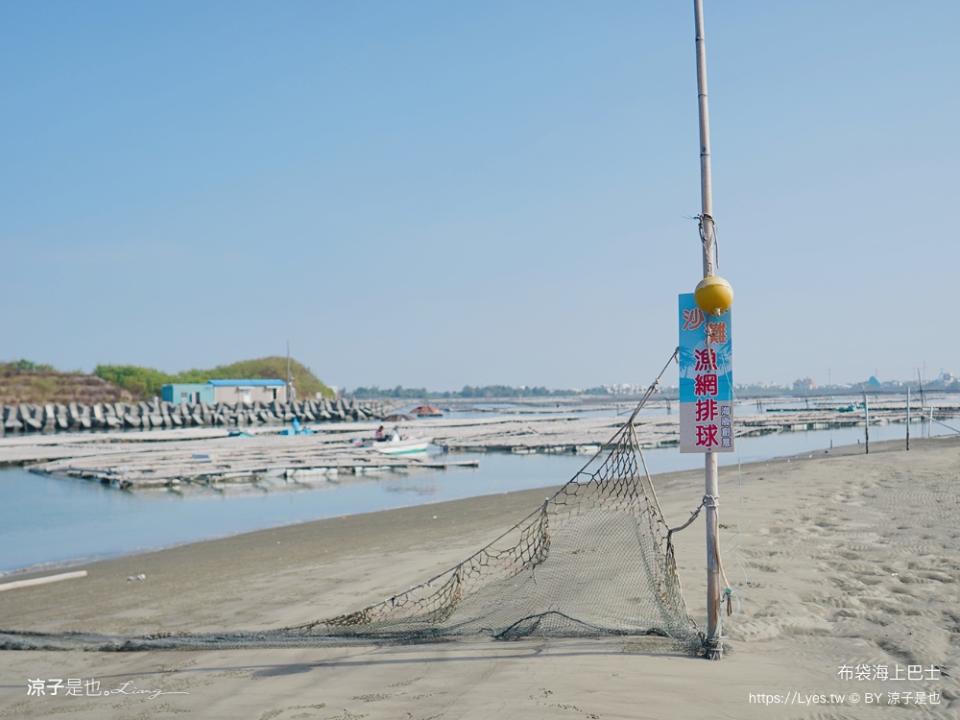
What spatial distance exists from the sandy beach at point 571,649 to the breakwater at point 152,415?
63879 millimetres

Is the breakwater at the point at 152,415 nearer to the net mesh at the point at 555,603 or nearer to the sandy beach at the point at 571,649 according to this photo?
the sandy beach at the point at 571,649

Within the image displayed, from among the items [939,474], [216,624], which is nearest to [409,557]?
[216,624]

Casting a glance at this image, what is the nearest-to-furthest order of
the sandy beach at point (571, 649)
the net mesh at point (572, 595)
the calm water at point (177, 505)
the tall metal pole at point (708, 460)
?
the sandy beach at point (571, 649)
the tall metal pole at point (708, 460)
the net mesh at point (572, 595)
the calm water at point (177, 505)

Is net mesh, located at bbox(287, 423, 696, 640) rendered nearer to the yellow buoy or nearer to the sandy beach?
the sandy beach

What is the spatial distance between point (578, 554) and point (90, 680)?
14.6ft

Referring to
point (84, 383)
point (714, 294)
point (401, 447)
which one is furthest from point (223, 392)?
point (714, 294)

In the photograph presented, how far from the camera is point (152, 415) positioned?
7369 cm

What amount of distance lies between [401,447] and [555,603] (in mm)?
33649

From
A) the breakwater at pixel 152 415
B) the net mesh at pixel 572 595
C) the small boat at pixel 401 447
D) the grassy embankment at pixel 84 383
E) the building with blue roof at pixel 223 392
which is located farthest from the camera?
the building with blue roof at pixel 223 392

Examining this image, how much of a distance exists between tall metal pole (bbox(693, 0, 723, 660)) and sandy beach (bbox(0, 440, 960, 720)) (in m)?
0.27

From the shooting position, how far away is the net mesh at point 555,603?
6.72 metres

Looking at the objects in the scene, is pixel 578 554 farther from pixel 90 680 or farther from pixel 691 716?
pixel 90 680

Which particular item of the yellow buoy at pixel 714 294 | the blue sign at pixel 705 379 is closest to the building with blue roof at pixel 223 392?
the blue sign at pixel 705 379

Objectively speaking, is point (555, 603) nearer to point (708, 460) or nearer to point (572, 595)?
point (572, 595)
